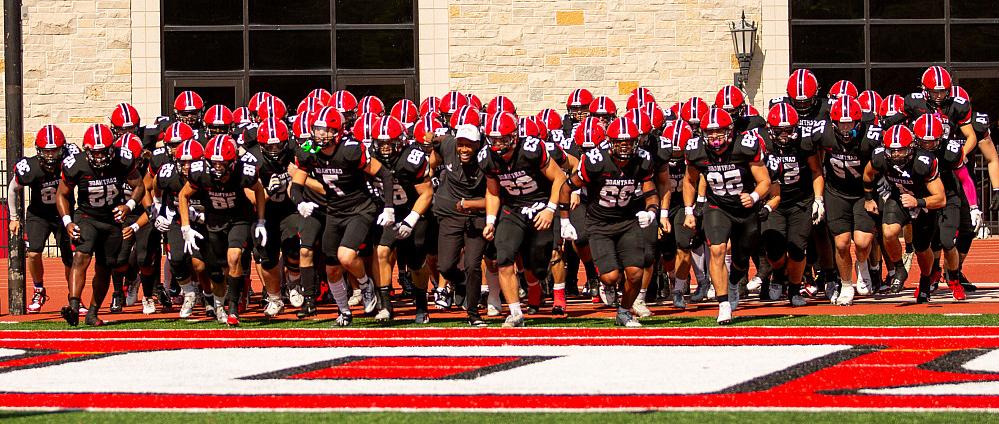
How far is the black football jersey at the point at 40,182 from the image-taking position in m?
12.7

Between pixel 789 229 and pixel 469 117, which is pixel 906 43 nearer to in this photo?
pixel 789 229

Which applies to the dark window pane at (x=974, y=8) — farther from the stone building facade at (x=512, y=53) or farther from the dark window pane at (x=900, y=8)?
the stone building facade at (x=512, y=53)

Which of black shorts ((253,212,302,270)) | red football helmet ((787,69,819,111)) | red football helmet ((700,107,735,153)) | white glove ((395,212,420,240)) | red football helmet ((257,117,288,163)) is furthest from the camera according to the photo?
red football helmet ((787,69,819,111))

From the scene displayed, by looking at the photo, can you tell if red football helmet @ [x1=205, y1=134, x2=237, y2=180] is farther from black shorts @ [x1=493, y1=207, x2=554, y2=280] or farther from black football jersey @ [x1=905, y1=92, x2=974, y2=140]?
black football jersey @ [x1=905, y1=92, x2=974, y2=140]

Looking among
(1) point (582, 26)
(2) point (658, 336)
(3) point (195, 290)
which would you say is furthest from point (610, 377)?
(1) point (582, 26)

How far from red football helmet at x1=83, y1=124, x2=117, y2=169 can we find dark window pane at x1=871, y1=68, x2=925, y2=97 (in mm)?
12852

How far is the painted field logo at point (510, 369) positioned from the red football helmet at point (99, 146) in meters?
1.56

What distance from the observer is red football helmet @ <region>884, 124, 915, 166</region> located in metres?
12.2

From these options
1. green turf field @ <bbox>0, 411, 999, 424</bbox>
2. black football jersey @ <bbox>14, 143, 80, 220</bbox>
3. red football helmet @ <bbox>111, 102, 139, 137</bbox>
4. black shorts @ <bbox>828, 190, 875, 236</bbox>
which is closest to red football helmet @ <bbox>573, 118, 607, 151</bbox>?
black shorts @ <bbox>828, 190, 875, 236</bbox>

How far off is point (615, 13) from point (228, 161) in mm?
11244

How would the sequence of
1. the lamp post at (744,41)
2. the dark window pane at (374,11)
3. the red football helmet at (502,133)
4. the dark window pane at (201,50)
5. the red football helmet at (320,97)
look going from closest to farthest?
the red football helmet at (502,133) → the red football helmet at (320,97) → the lamp post at (744,41) → the dark window pane at (374,11) → the dark window pane at (201,50)

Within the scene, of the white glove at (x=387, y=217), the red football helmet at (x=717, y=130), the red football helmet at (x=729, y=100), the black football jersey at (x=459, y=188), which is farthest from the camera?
the red football helmet at (x=729, y=100)

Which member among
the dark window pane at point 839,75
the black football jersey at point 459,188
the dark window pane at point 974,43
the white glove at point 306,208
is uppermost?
the dark window pane at point 974,43

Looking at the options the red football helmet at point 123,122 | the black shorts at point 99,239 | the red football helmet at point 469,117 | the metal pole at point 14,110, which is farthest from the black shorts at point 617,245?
the red football helmet at point 123,122
